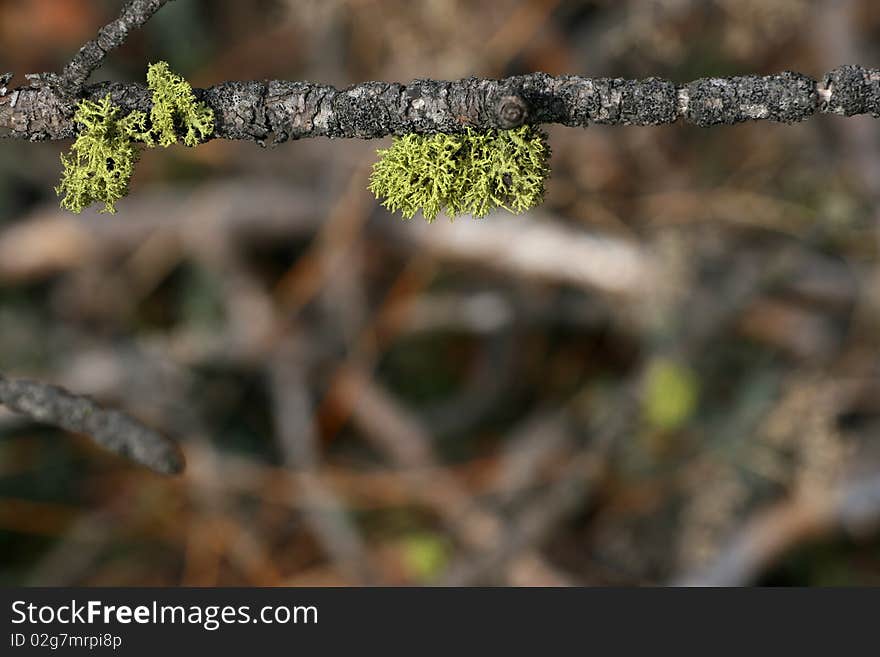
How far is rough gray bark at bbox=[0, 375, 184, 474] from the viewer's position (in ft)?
3.33

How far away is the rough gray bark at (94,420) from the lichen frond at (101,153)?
215mm

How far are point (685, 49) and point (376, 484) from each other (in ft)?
5.21

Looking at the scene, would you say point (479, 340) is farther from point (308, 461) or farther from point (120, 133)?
point (120, 133)

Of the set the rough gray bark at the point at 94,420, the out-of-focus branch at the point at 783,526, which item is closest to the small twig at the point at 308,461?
the out-of-focus branch at the point at 783,526

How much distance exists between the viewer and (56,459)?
9.79 feet

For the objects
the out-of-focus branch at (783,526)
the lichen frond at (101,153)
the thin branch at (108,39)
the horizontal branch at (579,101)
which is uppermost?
the out-of-focus branch at (783,526)

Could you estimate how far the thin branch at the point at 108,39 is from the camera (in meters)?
0.91

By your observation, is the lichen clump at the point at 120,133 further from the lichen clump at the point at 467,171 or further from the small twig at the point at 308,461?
the small twig at the point at 308,461

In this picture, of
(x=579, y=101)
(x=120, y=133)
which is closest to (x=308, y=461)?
(x=120, y=133)

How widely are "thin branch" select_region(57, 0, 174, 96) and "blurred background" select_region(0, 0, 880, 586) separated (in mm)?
1743

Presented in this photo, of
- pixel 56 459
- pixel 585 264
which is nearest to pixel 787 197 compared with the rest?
pixel 585 264

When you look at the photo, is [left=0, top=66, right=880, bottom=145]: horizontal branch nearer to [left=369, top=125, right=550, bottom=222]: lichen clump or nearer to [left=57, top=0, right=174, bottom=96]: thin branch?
[left=369, top=125, right=550, bottom=222]: lichen clump

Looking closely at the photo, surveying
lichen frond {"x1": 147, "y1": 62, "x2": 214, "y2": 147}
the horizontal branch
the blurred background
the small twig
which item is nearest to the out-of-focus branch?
the blurred background

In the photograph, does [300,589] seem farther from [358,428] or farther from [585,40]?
[585,40]
